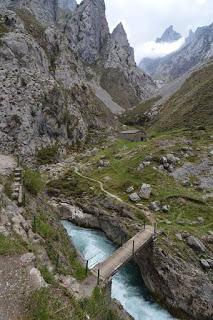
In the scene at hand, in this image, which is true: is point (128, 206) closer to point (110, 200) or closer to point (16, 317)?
point (110, 200)

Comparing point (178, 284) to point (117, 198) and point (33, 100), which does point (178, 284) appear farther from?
point (33, 100)

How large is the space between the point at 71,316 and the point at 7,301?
3.54m

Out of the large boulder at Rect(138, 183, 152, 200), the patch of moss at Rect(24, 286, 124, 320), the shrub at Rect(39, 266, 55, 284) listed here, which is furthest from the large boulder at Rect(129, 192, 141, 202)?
the shrub at Rect(39, 266, 55, 284)

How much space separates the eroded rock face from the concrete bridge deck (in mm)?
2408

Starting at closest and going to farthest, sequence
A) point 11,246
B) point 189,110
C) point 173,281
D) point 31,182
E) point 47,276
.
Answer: point 47,276, point 11,246, point 31,182, point 173,281, point 189,110

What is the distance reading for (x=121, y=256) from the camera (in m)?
40.2

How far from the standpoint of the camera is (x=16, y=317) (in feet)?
54.9

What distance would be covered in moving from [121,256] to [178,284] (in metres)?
Result: 9.30

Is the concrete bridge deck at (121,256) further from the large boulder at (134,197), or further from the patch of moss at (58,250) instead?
the large boulder at (134,197)

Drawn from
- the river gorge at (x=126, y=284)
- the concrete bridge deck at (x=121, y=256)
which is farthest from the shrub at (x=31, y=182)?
the concrete bridge deck at (x=121, y=256)

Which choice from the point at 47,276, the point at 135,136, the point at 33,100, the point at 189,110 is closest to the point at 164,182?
the point at 33,100

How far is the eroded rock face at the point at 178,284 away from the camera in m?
41.3

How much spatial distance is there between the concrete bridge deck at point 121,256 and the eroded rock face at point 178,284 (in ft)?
7.90

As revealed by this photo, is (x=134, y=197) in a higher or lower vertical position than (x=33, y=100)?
lower
